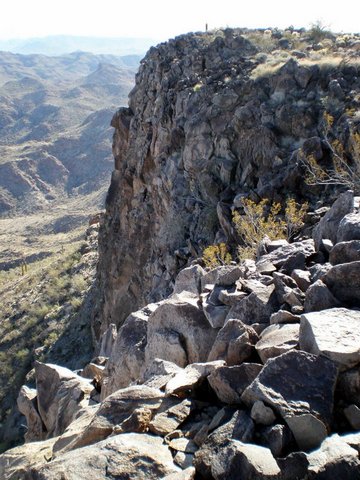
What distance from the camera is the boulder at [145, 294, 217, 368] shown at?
25.7ft

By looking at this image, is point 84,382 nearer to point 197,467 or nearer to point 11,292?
point 197,467

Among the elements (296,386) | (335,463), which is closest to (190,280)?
(296,386)

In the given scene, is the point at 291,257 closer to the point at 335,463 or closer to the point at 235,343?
the point at 235,343

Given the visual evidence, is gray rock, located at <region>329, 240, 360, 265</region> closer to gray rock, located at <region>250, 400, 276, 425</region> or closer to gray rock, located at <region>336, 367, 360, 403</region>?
gray rock, located at <region>336, 367, 360, 403</region>

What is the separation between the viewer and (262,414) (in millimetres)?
4664

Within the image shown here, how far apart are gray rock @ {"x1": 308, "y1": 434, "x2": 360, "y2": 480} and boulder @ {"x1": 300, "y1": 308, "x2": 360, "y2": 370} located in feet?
3.01

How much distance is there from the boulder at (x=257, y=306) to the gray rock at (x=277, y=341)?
30.1 inches

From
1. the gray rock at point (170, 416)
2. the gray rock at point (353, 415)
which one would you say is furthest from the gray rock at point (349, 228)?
the gray rock at point (170, 416)

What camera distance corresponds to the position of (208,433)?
4.95 meters

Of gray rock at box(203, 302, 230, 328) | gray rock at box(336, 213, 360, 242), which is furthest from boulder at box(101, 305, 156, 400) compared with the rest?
gray rock at box(336, 213, 360, 242)

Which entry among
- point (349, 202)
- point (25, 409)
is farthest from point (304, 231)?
point (25, 409)

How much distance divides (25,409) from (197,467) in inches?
330

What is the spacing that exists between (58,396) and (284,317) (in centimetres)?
593

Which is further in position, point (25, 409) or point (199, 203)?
point (199, 203)
